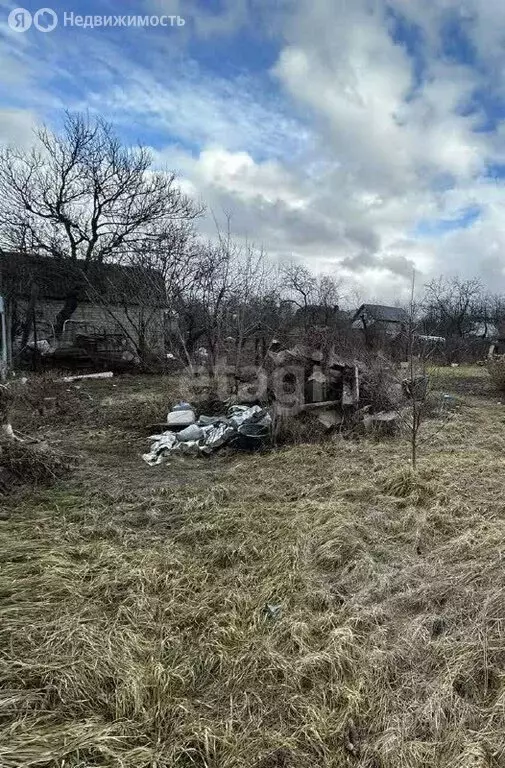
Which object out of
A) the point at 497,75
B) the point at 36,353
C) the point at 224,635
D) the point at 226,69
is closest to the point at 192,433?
the point at 224,635

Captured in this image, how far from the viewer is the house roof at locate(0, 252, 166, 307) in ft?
43.7

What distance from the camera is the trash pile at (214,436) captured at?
18.0ft

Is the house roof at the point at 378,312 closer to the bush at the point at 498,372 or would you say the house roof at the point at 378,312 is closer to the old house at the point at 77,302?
the bush at the point at 498,372

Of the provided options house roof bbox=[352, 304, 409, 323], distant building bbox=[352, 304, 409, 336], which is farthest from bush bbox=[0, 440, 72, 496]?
house roof bbox=[352, 304, 409, 323]

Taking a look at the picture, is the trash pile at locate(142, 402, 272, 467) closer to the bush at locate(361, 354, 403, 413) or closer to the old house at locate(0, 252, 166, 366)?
the bush at locate(361, 354, 403, 413)

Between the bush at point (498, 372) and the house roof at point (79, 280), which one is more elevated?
the house roof at point (79, 280)

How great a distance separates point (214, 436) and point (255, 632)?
362cm

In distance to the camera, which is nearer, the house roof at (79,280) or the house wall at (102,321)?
the house roof at (79,280)

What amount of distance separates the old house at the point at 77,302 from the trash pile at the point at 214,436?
23.9 ft

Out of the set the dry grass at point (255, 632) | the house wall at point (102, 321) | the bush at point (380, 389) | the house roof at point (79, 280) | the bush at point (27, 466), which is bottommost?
the dry grass at point (255, 632)

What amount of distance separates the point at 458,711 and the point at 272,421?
417cm

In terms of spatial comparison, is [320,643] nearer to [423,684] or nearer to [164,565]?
[423,684]

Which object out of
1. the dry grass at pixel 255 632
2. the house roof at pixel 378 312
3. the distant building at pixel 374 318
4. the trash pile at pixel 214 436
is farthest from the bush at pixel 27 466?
the house roof at pixel 378 312

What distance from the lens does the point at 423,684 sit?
1.79 meters
